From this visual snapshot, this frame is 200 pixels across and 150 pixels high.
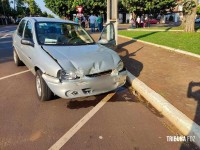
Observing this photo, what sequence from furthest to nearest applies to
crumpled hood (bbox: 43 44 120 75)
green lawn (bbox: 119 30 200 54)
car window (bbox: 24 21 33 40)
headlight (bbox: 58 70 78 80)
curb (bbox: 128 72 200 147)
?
green lawn (bbox: 119 30 200 54) → car window (bbox: 24 21 33 40) → crumpled hood (bbox: 43 44 120 75) → headlight (bbox: 58 70 78 80) → curb (bbox: 128 72 200 147)

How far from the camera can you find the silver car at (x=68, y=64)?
454 centimetres

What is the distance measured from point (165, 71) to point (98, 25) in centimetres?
1669

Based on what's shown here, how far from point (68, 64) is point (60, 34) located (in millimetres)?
1705

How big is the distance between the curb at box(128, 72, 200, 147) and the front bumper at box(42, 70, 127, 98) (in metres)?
0.98

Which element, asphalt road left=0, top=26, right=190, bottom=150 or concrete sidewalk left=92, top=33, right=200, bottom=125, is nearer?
asphalt road left=0, top=26, right=190, bottom=150

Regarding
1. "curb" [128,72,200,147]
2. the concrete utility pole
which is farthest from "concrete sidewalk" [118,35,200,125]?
the concrete utility pole

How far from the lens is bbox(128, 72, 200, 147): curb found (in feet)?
12.5

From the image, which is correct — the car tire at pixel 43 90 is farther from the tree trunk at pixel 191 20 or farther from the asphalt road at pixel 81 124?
the tree trunk at pixel 191 20

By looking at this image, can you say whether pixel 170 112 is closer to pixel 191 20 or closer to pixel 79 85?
pixel 79 85

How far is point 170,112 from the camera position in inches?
173

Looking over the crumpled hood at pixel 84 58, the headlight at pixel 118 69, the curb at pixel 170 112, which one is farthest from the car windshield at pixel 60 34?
the curb at pixel 170 112

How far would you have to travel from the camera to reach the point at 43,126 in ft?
13.4

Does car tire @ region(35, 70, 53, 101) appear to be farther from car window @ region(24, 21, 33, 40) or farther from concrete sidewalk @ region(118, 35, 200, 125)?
concrete sidewalk @ region(118, 35, 200, 125)

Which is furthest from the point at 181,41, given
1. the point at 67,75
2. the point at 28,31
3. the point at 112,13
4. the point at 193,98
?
the point at 67,75
